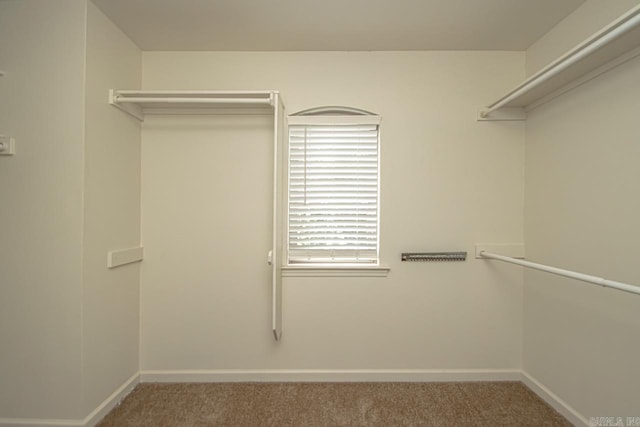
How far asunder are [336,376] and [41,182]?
7.26ft

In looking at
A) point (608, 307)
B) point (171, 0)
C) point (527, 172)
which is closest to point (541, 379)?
point (608, 307)

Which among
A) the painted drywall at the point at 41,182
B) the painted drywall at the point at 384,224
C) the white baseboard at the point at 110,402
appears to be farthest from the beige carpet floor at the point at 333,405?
the painted drywall at the point at 41,182

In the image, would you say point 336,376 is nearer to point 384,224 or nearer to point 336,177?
point 384,224

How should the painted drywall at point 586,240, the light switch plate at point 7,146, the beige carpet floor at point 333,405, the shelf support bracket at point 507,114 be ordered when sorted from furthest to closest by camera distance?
the shelf support bracket at point 507,114 < the beige carpet floor at point 333,405 < the light switch plate at point 7,146 < the painted drywall at point 586,240

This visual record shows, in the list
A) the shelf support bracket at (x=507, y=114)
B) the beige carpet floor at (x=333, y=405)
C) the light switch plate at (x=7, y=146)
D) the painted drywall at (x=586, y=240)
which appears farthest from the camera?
the shelf support bracket at (x=507, y=114)

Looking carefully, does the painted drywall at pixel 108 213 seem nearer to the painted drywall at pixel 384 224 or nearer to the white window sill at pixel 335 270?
the painted drywall at pixel 384 224

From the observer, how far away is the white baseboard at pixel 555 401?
64.8 inches

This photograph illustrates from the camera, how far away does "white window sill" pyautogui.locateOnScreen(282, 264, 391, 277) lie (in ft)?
6.92

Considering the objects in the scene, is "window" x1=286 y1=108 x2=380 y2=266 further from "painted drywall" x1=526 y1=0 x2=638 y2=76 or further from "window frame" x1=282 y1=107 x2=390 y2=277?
"painted drywall" x1=526 y1=0 x2=638 y2=76

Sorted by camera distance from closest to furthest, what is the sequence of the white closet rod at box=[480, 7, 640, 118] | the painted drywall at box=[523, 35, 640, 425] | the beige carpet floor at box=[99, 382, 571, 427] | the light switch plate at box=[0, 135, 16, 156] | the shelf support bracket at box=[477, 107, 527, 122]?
the white closet rod at box=[480, 7, 640, 118] → the painted drywall at box=[523, 35, 640, 425] → the light switch plate at box=[0, 135, 16, 156] → the beige carpet floor at box=[99, 382, 571, 427] → the shelf support bracket at box=[477, 107, 527, 122]

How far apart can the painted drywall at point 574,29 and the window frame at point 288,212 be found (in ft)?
3.78

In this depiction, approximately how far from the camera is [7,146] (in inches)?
61.7

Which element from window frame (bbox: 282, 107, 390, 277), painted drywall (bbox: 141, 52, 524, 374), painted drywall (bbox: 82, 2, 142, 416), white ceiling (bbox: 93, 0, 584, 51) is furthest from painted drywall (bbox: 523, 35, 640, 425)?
painted drywall (bbox: 82, 2, 142, 416)

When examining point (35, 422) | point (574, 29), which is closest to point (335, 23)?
point (574, 29)
